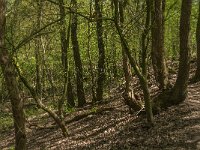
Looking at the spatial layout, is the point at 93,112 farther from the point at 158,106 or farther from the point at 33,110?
the point at 33,110

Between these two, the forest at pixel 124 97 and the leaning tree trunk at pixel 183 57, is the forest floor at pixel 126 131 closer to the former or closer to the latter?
the forest at pixel 124 97

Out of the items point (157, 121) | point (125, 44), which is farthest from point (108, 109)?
point (125, 44)

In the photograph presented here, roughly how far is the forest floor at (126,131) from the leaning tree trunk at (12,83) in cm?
325

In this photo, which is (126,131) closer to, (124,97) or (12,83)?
(124,97)

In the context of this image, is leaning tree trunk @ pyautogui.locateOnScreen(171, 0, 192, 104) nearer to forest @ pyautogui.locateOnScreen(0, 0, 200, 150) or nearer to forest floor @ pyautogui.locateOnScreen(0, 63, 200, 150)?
forest @ pyautogui.locateOnScreen(0, 0, 200, 150)

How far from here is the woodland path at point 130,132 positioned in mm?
11805

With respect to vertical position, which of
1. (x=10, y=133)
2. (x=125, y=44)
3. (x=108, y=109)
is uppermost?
(x=125, y=44)

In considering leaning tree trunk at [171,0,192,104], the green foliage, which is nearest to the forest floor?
leaning tree trunk at [171,0,192,104]

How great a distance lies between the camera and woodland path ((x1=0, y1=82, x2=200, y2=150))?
11805 millimetres

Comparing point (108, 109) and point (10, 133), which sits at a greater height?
point (108, 109)

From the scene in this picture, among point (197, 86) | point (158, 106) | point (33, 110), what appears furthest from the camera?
point (33, 110)

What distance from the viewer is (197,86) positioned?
60.6 feet

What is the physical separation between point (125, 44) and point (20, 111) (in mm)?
3936

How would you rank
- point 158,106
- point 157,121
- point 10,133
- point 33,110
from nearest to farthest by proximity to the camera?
point 157,121
point 158,106
point 10,133
point 33,110
